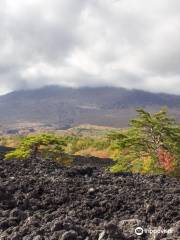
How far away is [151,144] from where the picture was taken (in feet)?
78.1

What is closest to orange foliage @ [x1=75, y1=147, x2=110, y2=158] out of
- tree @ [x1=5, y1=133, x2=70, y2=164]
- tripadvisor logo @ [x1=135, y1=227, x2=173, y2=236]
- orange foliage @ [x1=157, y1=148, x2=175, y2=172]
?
tree @ [x1=5, y1=133, x2=70, y2=164]

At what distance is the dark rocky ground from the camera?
8.49 metres

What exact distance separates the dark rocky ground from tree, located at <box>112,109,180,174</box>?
→ 6.11 m

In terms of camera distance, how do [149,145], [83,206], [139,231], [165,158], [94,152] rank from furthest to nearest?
[94,152], [149,145], [165,158], [83,206], [139,231]

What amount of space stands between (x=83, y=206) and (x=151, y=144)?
42.3 ft

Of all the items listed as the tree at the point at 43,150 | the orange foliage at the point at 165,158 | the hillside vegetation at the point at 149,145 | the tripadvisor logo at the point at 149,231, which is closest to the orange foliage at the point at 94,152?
the tree at the point at 43,150

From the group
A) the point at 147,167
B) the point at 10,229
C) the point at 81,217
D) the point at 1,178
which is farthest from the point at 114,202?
the point at 147,167

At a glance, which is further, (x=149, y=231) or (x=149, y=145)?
(x=149, y=145)

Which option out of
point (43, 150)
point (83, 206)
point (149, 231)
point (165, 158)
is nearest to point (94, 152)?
point (43, 150)

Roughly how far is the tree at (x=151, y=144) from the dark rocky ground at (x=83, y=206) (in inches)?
241

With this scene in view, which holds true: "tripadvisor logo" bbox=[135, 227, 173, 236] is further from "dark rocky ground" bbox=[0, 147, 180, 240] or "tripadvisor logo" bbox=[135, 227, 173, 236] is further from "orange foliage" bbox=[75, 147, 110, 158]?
"orange foliage" bbox=[75, 147, 110, 158]

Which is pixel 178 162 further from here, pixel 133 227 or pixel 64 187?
pixel 133 227

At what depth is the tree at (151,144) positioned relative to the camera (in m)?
23.0

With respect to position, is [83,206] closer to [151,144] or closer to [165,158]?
[165,158]
